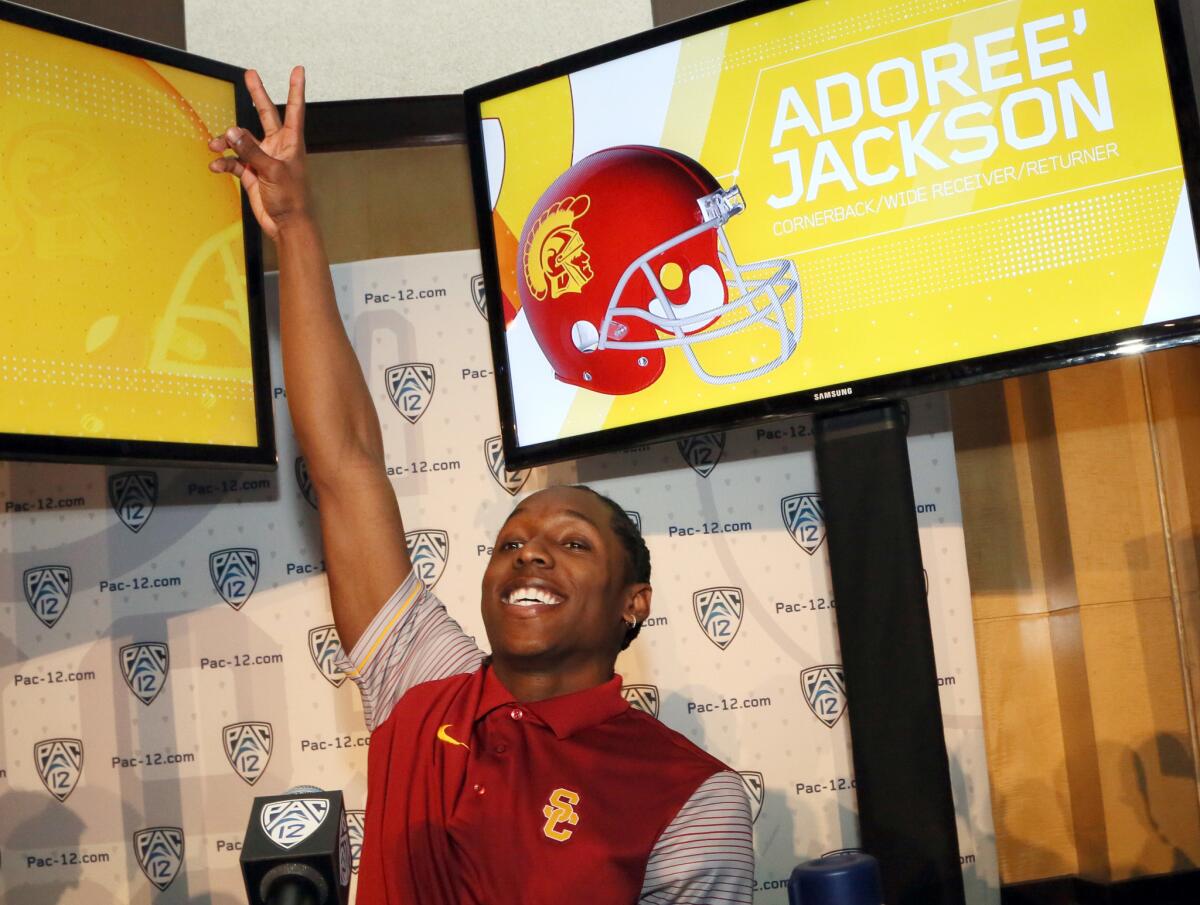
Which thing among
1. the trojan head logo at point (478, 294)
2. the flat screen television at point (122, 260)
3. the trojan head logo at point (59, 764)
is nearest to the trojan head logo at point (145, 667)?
the trojan head logo at point (59, 764)

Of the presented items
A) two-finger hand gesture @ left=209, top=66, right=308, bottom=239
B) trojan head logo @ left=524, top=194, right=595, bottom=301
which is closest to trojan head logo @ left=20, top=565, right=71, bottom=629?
two-finger hand gesture @ left=209, top=66, right=308, bottom=239

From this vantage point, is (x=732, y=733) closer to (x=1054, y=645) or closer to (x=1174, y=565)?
(x=1054, y=645)

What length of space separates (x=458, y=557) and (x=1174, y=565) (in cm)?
175

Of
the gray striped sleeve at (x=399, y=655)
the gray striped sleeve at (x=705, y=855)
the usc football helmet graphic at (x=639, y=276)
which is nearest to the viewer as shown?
the gray striped sleeve at (x=705, y=855)

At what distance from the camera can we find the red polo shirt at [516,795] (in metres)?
1.59

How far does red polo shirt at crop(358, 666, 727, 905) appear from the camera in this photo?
1.59m

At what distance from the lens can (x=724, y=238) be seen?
224 centimetres

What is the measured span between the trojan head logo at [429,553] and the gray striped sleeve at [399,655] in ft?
2.05

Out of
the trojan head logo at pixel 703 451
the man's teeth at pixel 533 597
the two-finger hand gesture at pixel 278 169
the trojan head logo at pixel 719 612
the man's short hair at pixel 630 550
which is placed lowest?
the trojan head logo at pixel 719 612

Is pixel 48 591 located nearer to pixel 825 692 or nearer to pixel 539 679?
pixel 539 679

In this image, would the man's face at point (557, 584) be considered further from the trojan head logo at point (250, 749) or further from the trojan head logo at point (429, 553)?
the trojan head logo at point (250, 749)

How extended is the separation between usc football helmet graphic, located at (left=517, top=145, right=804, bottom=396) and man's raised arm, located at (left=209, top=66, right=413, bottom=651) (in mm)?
483

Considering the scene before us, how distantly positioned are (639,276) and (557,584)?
0.74m

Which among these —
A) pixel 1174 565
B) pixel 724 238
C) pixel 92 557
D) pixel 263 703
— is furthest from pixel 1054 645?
pixel 92 557
